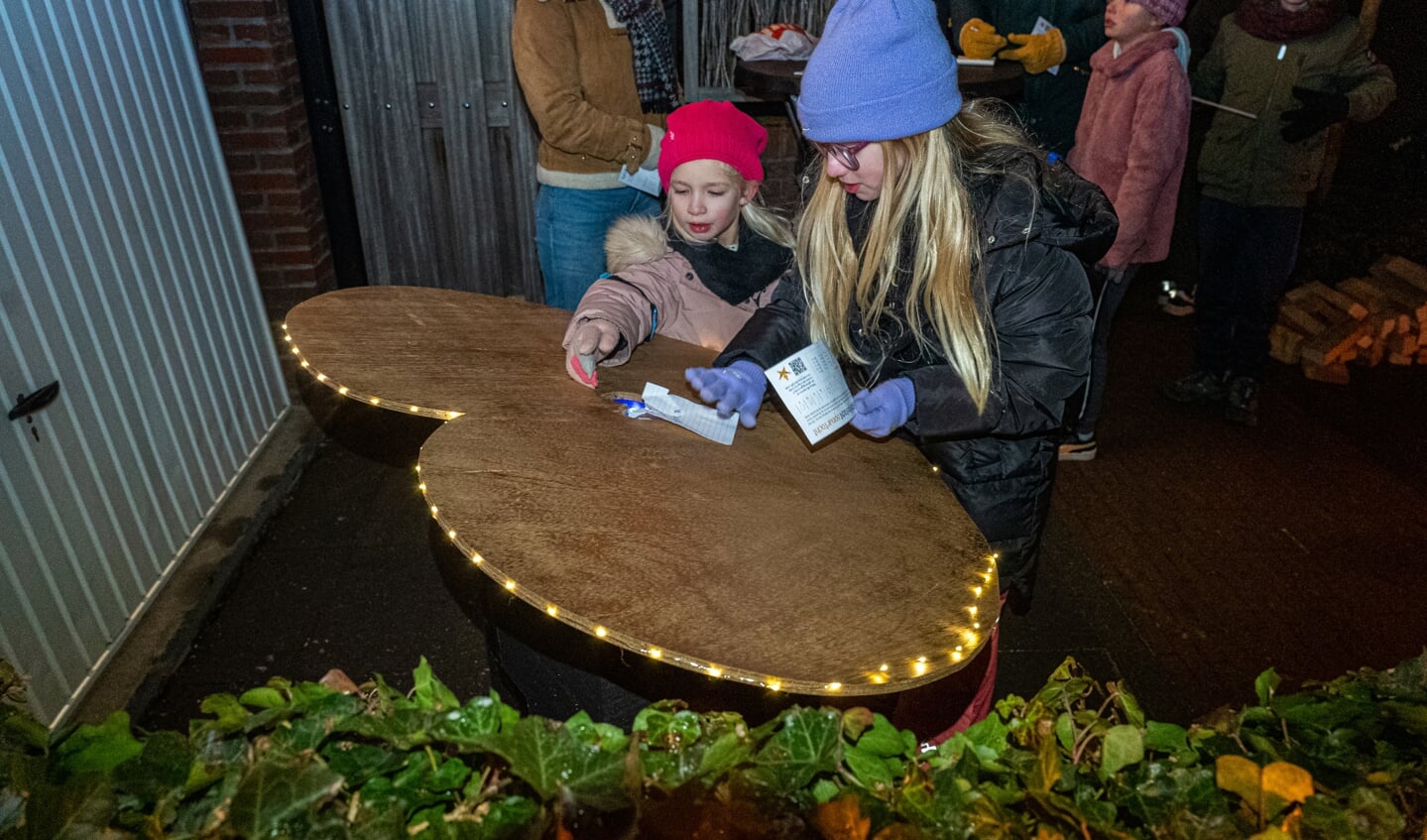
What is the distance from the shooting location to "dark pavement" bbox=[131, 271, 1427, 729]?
10.3 ft

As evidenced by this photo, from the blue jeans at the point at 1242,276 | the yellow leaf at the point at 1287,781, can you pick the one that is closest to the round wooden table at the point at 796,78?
the blue jeans at the point at 1242,276

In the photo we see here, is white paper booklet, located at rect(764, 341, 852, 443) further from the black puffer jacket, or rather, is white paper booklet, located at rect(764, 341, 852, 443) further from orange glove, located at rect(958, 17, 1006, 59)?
orange glove, located at rect(958, 17, 1006, 59)

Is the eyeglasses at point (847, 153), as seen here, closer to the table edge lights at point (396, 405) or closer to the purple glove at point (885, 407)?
the purple glove at point (885, 407)

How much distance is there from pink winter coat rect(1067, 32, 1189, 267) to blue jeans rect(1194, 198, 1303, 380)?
0.78 metres

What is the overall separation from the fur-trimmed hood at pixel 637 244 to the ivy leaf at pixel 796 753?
1.74 meters

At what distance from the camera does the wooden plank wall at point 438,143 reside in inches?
192

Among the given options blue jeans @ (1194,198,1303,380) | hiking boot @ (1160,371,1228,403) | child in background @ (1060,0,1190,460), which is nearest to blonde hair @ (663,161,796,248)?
child in background @ (1060,0,1190,460)

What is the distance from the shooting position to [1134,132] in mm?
3711

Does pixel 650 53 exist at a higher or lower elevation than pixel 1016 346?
higher

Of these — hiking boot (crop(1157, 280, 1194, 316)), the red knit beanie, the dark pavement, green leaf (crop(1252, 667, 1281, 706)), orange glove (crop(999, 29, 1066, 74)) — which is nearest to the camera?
green leaf (crop(1252, 667, 1281, 706))

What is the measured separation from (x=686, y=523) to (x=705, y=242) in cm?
112

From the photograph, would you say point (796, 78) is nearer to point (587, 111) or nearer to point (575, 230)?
point (587, 111)

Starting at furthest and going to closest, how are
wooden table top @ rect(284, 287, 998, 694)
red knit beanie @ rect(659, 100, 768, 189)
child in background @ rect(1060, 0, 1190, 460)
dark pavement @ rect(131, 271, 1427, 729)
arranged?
child in background @ rect(1060, 0, 1190, 460)
dark pavement @ rect(131, 271, 1427, 729)
red knit beanie @ rect(659, 100, 768, 189)
wooden table top @ rect(284, 287, 998, 694)

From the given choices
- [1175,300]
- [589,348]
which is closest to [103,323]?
[589,348]
